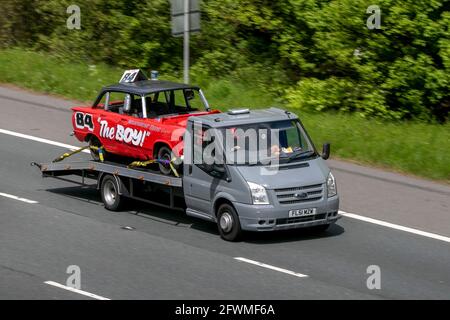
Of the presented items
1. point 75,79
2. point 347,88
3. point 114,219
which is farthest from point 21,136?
point 347,88

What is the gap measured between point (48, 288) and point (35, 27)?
1886 centimetres

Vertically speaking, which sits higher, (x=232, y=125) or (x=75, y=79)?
(x=232, y=125)

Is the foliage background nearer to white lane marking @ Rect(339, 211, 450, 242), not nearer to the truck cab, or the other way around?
white lane marking @ Rect(339, 211, 450, 242)

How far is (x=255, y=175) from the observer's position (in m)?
16.7

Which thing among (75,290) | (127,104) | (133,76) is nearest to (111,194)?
(127,104)

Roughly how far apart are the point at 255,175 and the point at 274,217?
2.29ft

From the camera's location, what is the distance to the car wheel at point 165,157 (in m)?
18.1

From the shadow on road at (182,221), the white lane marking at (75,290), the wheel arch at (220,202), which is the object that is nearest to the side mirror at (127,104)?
the shadow on road at (182,221)

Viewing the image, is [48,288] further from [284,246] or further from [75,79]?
[75,79]

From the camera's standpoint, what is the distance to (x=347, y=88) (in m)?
26.3

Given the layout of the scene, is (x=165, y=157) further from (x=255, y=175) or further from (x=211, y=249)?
(x=211, y=249)
